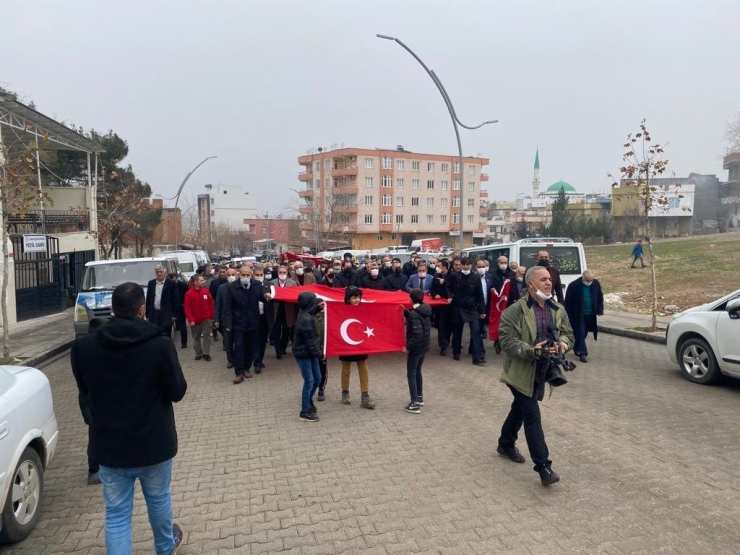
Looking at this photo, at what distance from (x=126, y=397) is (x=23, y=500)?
69.4 inches

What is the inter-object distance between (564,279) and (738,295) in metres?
5.49

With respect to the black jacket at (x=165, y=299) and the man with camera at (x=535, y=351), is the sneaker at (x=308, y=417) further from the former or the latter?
the black jacket at (x=165, y=299)

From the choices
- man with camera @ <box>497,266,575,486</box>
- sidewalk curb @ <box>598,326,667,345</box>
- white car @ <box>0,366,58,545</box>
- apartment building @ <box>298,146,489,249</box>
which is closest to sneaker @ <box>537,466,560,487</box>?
man with camera @ <box>497,266,575,486</box>

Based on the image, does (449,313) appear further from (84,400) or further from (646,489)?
(84,400)

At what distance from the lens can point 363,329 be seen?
8.46 meters

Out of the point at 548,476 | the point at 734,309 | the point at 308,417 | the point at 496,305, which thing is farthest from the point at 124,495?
the point at 496,305

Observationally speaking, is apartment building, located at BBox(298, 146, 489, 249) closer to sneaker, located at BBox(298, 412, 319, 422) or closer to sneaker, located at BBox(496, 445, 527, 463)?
sneaker, located at BBox(298, 412, 319, 422)

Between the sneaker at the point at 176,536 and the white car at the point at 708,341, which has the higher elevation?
the white car at the point at 708,341

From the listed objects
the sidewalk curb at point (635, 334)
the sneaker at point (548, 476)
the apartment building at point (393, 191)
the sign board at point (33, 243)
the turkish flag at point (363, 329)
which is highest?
the apartment building at point (393, 191)

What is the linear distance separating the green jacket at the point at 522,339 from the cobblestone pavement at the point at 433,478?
984 mm

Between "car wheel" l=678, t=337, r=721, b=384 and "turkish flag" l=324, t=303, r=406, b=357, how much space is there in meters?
4.57

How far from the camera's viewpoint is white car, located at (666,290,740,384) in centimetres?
796

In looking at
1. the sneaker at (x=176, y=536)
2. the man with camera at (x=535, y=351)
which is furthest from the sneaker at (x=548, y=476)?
the sneaker at (x=176, y=536)

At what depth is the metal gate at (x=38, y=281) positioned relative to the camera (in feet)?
61.7
